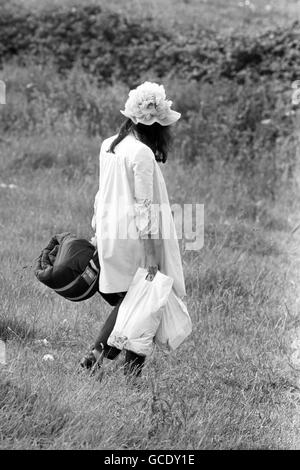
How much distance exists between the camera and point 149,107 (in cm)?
469

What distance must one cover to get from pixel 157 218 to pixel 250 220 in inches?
169

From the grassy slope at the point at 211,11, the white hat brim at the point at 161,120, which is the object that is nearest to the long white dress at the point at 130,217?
the white hat brim at the point at 161,120

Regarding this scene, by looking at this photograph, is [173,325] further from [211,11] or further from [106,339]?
[211,11]

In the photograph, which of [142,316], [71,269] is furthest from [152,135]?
[142,316]

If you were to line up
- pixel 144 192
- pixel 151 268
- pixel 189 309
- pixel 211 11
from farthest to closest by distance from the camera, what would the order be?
pixel 211 11, pixel 189 309, pixel 151 268, pixel 144 192

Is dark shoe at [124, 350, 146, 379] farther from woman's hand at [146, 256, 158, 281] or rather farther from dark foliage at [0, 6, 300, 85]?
dark foliage at [0, 6, 300, 85]

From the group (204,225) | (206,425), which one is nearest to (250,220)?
(204,225)

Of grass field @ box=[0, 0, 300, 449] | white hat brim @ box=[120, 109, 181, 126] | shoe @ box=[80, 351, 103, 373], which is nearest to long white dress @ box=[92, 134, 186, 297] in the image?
white hat brim @ box=[120, 109, 181, 126]

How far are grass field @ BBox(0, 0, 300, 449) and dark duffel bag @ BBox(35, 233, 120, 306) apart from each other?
440 millimetres

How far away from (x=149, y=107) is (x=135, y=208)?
558 millimetres

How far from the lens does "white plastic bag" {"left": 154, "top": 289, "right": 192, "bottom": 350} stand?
478cm

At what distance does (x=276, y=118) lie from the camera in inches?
439

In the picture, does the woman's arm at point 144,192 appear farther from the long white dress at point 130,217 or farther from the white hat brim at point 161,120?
the white hat brim at point 161,120
